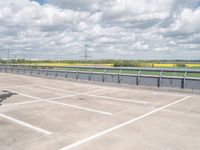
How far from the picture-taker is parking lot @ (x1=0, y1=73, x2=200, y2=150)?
585cm

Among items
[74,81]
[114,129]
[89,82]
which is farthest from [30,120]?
[74,81]

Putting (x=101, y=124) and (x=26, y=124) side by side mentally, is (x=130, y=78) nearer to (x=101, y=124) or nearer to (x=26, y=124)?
(x=101, y=124)

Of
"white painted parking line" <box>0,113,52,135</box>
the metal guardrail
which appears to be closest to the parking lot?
"white painted parking line" <box>0,113,52,135</box>

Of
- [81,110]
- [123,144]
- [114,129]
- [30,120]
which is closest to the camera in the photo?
[123,144]

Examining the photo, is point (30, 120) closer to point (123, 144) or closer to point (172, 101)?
point (123, 144)

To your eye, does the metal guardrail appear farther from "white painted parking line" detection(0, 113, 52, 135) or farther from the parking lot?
"white painted parking line" detection(0, 113, 52, 135)

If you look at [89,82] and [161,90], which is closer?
[161,90]

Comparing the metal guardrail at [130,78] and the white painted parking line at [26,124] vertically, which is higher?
the metal guardrail at [130,78]

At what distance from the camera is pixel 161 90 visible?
14.9 m

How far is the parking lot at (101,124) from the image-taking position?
5852 mm

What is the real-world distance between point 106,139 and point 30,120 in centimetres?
322

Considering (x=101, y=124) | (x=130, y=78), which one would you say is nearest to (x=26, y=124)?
(x=101, y=124)

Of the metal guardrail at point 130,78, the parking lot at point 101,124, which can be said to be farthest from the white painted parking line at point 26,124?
the metal guardrail at point 130,78

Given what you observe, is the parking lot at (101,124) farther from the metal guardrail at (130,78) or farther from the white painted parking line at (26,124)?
the metal guardrail at (130,78)
